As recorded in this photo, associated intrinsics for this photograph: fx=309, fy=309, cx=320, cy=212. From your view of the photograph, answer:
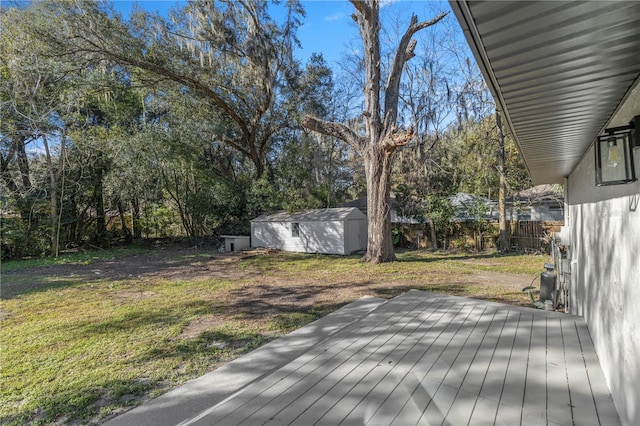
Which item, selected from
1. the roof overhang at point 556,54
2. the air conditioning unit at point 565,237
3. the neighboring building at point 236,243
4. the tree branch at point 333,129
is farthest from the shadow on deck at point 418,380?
the neighboring building at point 236,243

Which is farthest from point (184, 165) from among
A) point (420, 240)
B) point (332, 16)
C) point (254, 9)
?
point (420, 240)

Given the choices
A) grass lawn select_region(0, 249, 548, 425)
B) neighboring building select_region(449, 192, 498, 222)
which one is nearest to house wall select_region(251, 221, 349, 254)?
grass lawn select_region(0, 249, 548, 425)

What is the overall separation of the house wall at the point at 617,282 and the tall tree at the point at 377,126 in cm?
601

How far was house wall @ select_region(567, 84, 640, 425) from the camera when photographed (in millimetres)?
1434

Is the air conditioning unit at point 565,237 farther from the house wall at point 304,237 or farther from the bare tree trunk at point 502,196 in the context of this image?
the house wall at point 304,237

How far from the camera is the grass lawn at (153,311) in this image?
2.60 meters

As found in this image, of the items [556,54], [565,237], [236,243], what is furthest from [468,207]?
[556,54]

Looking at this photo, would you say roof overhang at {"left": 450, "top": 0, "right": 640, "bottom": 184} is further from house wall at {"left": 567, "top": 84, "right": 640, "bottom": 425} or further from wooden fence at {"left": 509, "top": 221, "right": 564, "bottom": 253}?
wooden fence at {"left": 509, "top": 221, "right": 564, "bottom": 253}

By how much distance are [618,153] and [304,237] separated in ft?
35.1

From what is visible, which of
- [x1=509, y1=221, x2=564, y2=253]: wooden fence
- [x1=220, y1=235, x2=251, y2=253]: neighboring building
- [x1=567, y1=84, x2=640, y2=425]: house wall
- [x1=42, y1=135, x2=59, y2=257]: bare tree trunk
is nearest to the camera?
[x1=567, y1=84, x2=640, y2=425]: house wall

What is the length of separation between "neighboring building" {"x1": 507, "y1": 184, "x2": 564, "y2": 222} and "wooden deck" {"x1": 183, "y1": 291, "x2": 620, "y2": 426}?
977 centimetres

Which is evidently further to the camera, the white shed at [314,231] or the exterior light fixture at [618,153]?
the white shed at [314,231]

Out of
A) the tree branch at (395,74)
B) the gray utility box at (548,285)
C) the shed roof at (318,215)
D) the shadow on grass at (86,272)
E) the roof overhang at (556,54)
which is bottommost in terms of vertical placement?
the shadow on grass at (86,272)

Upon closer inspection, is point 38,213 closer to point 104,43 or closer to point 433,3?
point 104,43
